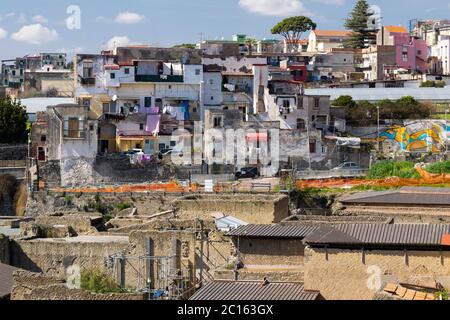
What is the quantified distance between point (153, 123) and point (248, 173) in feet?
20.3

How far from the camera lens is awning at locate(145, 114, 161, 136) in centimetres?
5593

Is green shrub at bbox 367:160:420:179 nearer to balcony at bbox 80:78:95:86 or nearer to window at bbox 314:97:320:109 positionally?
window at bbox 314:97:320:109

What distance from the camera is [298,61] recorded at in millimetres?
80000

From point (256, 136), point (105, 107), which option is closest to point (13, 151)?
point (105, 107)

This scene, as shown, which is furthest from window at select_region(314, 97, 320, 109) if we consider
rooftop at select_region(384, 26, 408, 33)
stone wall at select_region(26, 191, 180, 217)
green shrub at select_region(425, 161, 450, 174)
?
rooftop at select_region(384, 26, 408, 33)

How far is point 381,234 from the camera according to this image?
27.7 metres

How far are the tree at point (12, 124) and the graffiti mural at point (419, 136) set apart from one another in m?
18.5

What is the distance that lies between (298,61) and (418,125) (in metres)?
22.5

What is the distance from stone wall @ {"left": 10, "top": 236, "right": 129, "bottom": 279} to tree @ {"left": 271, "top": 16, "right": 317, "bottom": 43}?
6076 centimetres

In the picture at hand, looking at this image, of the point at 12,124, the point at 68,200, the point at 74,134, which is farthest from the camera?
the point at 12,124

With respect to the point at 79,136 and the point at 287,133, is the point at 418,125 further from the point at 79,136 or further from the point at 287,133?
the point at 79,136

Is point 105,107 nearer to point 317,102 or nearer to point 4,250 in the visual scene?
point 317,102

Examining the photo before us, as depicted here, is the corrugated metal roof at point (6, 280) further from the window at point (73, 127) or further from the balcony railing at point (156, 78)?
the balcony railing at point (156, 78)
